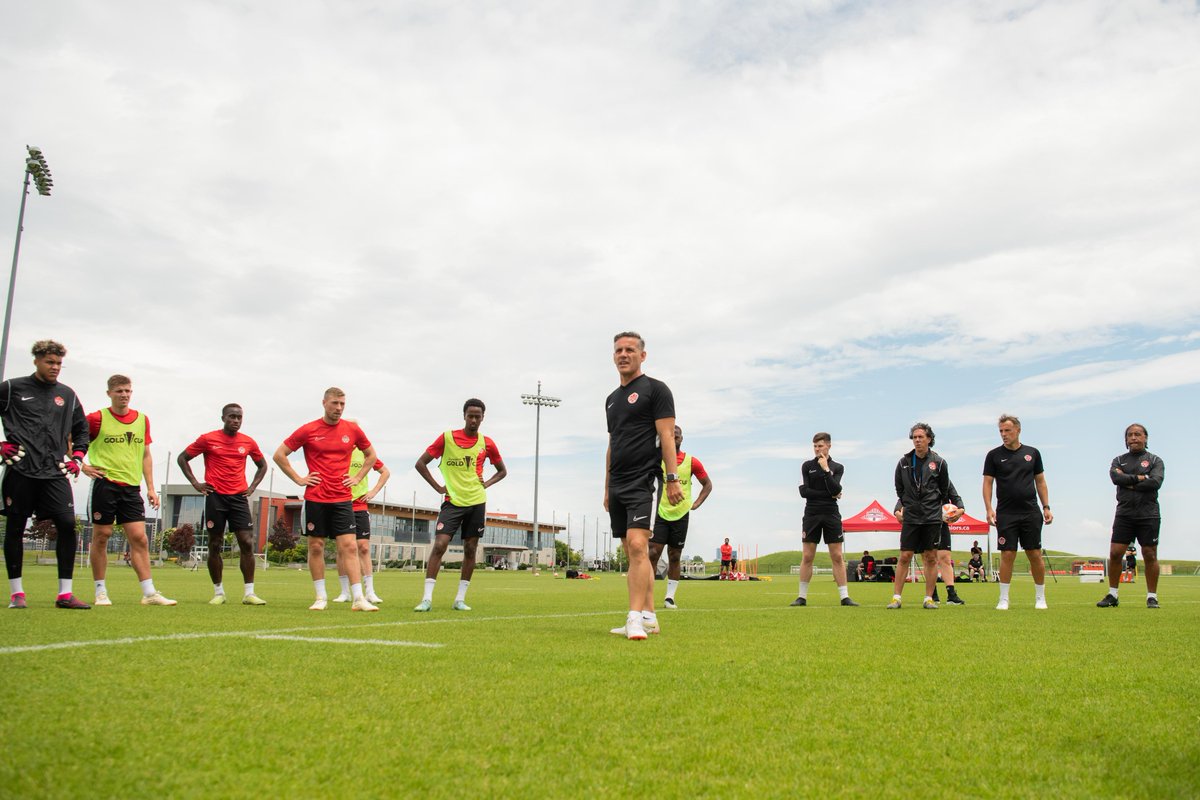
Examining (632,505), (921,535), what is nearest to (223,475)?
(632,505)

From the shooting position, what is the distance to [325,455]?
9.46 m

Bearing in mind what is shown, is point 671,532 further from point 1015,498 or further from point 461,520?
point 1015,498

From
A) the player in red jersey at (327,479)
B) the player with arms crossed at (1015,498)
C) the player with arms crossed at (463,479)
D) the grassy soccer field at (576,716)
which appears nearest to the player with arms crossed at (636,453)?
the grassy soccer field at (576,716)

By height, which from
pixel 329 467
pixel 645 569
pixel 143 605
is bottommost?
pixel 143 605

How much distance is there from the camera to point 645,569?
21.1 feet

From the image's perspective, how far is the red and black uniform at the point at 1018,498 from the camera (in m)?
10.9

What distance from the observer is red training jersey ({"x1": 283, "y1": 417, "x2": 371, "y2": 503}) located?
9.38m

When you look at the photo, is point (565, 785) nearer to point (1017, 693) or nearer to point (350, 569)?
point (1017, 693)

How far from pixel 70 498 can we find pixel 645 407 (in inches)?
210

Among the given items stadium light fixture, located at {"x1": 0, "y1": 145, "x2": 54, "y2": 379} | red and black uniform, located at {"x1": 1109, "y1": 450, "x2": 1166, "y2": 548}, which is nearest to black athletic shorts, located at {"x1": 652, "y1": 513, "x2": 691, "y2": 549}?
red and black uniform, located at {"x1": 1109, "y1": 450, "x2": 1166, "y2": 548}

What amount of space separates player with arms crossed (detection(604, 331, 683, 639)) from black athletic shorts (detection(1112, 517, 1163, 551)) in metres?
7.91

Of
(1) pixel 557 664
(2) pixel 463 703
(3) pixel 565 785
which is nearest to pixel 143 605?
(1) pixel 557 664

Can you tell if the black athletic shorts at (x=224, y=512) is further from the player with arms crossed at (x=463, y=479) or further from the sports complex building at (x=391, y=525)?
the sports complex building at (x=391, y=525)

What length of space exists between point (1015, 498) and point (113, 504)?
10337mm
